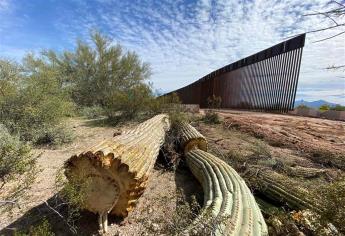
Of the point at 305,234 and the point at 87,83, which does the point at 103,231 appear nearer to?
the point at 305,234

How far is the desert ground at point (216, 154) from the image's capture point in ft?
12.0

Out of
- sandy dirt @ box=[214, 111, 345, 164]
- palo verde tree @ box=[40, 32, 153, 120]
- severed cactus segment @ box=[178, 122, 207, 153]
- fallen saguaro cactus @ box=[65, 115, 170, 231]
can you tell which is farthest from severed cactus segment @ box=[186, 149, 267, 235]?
palo verde tree @ box=[40, 32, 153, 120]

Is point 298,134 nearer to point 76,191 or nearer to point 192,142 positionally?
point 192,142

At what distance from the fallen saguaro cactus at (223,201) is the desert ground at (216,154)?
30cm

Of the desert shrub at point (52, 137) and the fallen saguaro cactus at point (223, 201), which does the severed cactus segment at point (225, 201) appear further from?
the desert shrub at point (52, 137)

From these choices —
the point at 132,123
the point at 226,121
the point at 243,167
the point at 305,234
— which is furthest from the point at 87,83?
the point at 305,234

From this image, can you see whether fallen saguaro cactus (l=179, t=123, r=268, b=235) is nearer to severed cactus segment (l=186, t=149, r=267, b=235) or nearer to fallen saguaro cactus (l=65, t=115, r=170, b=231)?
severed cactus segment (l=186, t=149, r=267, b=235)

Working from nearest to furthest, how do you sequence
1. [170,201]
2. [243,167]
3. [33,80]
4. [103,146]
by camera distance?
[103,146], [170,201], [243,167], [33,80]

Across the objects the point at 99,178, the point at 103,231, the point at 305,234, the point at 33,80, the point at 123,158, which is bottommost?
the point at 103,231

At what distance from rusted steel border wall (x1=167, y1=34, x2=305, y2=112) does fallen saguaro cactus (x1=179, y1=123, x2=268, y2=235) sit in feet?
21.4

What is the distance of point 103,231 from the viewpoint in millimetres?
3482

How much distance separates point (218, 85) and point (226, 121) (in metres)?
10.2

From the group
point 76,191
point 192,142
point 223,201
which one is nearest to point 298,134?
point 192,142

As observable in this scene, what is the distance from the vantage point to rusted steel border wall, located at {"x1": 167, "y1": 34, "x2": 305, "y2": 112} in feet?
42.2
